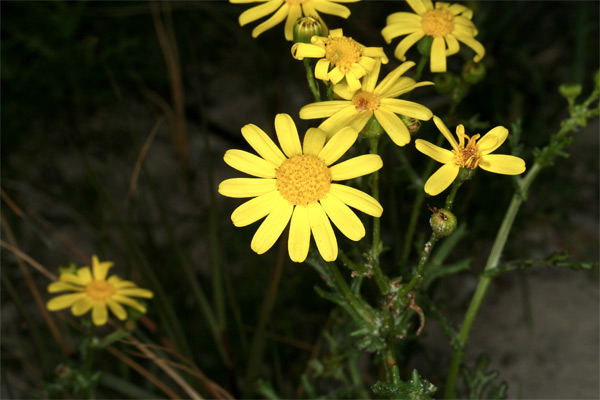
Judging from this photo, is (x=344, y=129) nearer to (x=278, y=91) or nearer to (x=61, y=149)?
(x=278, y=91)

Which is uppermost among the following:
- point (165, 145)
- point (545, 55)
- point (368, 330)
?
point (545, 55)

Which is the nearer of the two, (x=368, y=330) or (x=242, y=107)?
(x=368, y=330)

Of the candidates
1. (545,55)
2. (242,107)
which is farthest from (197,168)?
(545,55)

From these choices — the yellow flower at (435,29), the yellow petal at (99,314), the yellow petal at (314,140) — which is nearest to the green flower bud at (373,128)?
the yellow petal at (314,140)

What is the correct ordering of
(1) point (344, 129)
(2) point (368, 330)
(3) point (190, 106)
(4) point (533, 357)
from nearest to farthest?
1. (1) point (344, 129)
2. (2) point (368, 330)
3. (4) point (533, 357)
4. (3) point (190, 106)

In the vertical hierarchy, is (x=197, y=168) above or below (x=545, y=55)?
below

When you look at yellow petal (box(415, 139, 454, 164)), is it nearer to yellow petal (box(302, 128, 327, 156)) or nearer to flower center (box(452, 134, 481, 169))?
flower center (box(452, 134, 481, 169))

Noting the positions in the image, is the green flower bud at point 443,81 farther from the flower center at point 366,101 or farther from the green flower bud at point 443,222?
the green flower bud at point 443,222
